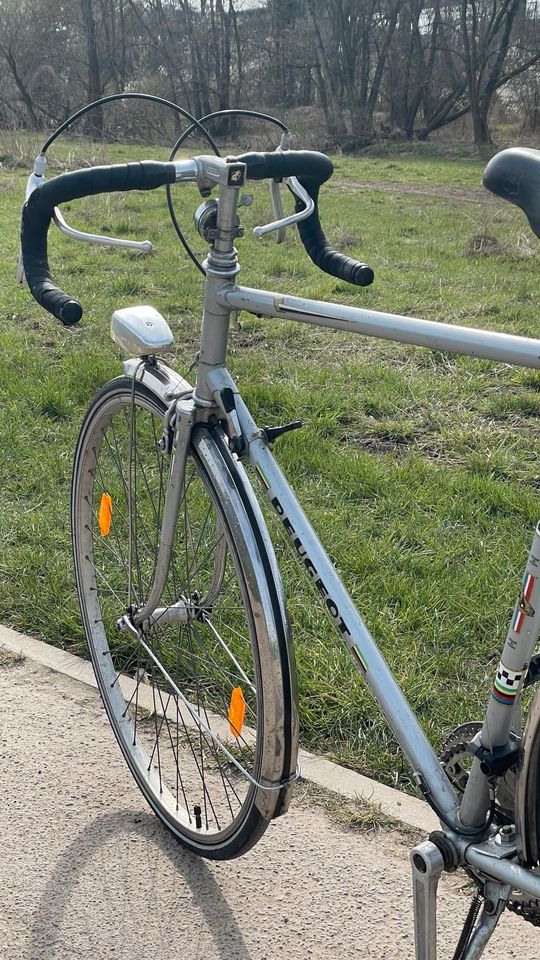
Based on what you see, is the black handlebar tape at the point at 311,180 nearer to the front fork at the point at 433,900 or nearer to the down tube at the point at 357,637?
the down tube at the point at 357,637

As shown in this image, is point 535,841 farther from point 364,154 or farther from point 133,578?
point 364,154

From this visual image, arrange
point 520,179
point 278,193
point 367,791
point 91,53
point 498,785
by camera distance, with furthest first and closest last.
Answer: point 91,53, point 367,791, point 278,193, point 498,785, point 520,179

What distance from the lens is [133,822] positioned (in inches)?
88.8

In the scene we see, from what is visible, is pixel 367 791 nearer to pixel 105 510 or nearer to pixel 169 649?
pixel 169 649

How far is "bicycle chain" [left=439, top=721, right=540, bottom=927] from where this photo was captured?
1.50m

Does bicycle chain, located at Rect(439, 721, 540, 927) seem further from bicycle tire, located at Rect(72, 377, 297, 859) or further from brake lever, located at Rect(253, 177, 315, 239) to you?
brake lever, located at Rect(253, 177, 315, 239)

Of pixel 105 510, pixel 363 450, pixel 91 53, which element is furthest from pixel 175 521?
pixel 91 53

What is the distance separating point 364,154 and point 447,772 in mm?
22311

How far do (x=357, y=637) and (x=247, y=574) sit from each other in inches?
9.1

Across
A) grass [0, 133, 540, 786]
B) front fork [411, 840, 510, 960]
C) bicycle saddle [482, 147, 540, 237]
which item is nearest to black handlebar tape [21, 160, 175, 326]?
bicycle saddle [482, 147, 540, 237]

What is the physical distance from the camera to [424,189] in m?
14.8

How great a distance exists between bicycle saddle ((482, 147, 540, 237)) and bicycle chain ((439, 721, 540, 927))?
2.85 feet

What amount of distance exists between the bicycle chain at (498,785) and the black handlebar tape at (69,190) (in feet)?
3.40

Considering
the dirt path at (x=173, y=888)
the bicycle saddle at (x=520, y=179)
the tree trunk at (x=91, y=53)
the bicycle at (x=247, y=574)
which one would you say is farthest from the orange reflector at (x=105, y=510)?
the tree trunk at (x=91, y=53)
